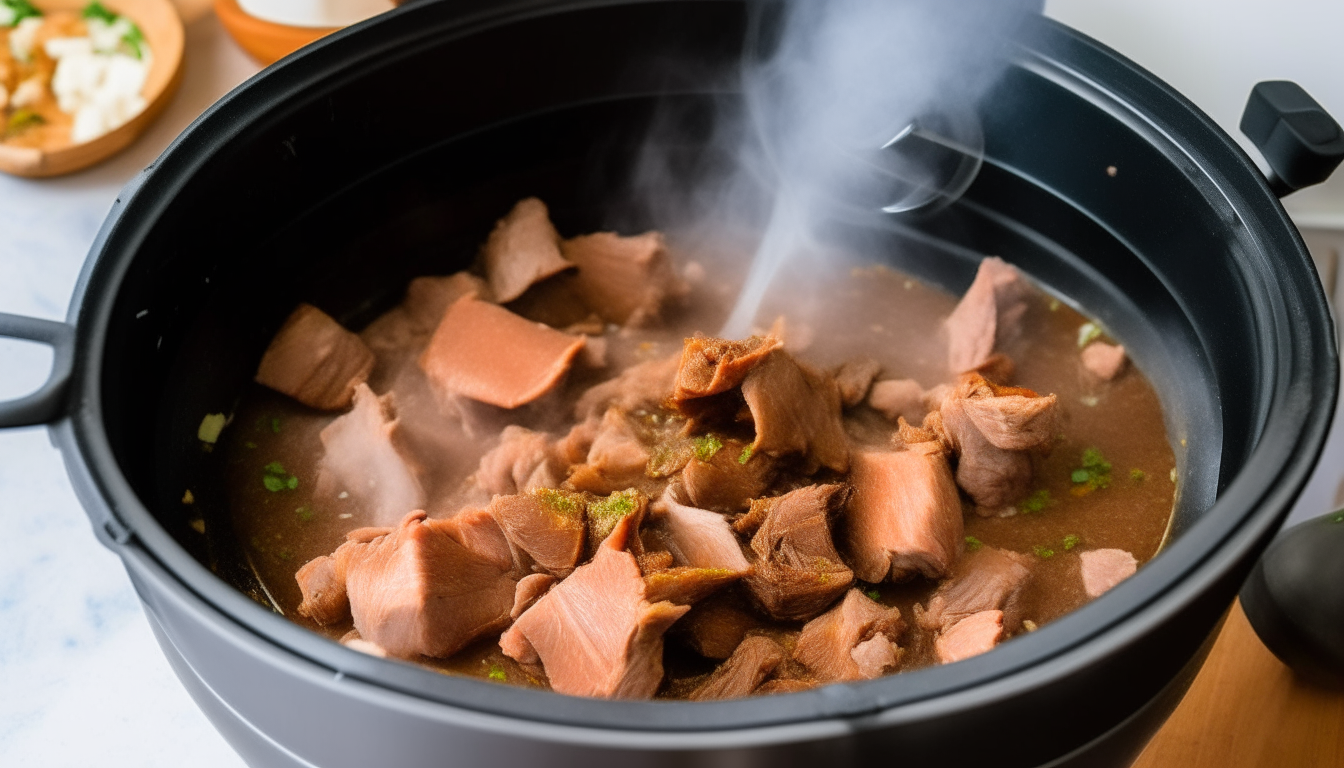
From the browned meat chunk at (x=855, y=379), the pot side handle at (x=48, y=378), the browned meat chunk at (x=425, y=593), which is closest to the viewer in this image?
the pot side handle at (x=48, y=378)

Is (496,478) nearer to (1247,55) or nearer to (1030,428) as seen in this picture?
(1030,428)

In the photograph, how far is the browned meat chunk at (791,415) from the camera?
62.2 inches

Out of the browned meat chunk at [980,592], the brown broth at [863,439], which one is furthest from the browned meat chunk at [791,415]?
the browned meat chunk at [980,592]

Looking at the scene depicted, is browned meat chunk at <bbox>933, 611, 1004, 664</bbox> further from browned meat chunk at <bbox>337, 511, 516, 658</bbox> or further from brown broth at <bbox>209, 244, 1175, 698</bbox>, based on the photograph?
browned meat chunk at <bbox>337, 511, 516, 658</bbox>

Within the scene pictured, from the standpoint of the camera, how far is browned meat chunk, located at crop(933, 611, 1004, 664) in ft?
4.52

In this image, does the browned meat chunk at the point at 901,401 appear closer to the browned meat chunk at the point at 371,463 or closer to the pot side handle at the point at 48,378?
the browned meat chunk at the point at 371,463

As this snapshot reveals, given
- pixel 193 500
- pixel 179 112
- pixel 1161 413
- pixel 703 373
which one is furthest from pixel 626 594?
pixel 179 112

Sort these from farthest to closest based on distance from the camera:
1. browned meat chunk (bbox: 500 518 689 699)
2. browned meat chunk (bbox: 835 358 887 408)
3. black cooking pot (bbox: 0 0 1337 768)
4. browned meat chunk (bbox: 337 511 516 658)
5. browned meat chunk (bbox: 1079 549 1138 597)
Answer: browned meat chunk (bbox: 835 358 887 408) → browned meat chunk (bbox: 1079 549 1138 597) → browned meat chunk (bbox: 337 511 516 658) → browned meat chunk (bbox: 500 518 689 699) → black cooking pot (bbox: 0 0 1337 768)

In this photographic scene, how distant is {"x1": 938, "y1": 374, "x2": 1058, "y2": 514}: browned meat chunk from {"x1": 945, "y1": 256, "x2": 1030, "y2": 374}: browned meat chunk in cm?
18

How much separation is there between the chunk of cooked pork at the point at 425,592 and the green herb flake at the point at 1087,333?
1088 mm

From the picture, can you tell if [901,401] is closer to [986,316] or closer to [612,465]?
[986,316]

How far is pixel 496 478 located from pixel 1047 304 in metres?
1.05

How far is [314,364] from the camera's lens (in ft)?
6.17

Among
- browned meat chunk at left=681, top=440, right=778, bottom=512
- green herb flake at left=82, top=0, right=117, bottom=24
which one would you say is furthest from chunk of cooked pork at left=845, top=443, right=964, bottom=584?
green herb flake at left=82, top=0, right=117, bottom=24
